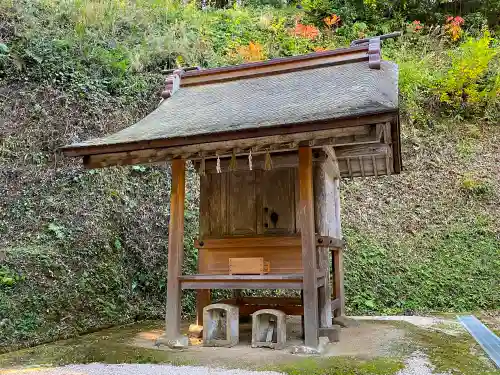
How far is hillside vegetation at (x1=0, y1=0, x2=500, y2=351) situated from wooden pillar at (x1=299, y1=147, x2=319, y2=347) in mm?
4198

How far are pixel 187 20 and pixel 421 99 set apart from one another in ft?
29.1

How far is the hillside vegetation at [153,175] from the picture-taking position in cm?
818

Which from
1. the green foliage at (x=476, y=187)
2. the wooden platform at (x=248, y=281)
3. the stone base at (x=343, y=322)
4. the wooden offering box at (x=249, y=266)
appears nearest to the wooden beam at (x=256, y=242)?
the wooden offering box at (x=249, y=266)

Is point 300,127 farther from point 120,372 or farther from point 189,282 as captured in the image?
point 120,372

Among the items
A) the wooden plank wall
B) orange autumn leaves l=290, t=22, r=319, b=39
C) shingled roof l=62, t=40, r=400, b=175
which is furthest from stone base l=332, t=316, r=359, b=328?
orange autumn leaves l=290, t=22, r=319, b=39

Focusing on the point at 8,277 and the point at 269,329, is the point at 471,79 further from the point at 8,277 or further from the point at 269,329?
the point at 8,277

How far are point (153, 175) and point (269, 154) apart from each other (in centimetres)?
579

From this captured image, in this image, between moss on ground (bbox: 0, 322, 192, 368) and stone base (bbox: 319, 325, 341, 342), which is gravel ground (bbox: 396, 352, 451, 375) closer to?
stone base (bbox: 319, 325, 341, 342)

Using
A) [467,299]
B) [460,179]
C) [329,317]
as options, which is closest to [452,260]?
[467,299]

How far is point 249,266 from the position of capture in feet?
21.3

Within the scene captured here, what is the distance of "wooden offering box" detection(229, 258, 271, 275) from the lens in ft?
21.1

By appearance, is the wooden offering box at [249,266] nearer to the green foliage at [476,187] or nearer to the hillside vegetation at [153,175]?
the hillside vegetation at [153,175]

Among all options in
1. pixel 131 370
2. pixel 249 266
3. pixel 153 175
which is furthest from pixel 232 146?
Result: pixel 153 175

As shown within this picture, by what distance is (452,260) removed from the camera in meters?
10.7
